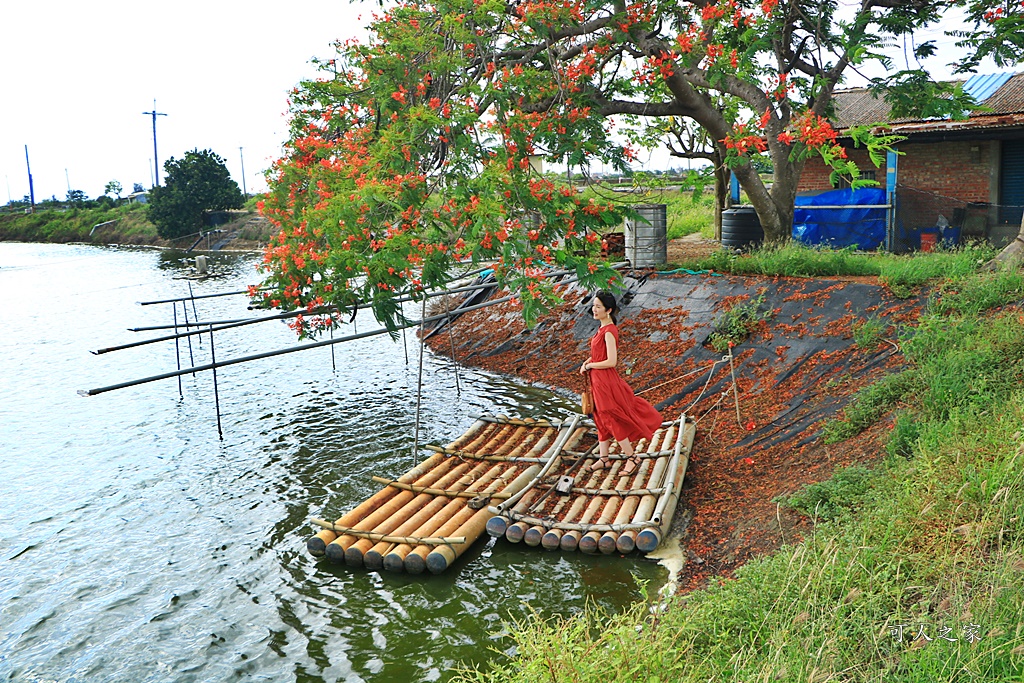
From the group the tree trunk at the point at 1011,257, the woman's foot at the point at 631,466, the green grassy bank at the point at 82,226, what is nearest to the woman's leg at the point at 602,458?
the woman's foot at the point at 631,466

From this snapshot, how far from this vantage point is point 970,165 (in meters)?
17.7

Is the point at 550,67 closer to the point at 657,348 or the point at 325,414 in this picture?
the point at 657,348

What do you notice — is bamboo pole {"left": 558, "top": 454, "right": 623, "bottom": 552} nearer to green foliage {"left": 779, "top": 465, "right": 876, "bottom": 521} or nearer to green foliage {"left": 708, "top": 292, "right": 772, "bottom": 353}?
green foliage {"left": 779, "top": 465, "right": 876, "bottom": 521}

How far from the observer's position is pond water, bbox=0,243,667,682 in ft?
20.3

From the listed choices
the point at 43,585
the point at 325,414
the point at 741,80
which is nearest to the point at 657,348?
the point at 741,80

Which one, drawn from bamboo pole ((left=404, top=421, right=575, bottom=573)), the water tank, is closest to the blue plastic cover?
the water tank

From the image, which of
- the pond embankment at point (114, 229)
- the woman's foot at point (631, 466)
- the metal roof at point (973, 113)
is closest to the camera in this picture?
the woman's foot at point (631, 466)

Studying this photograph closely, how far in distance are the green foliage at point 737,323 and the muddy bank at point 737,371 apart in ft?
0.29

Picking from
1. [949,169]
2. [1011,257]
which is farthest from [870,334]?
[949,169]

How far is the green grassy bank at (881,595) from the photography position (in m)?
3.84

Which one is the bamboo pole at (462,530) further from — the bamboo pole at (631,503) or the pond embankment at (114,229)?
the pond embankment at (114,229)

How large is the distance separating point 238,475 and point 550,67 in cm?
746

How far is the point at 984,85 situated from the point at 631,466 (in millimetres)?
16557

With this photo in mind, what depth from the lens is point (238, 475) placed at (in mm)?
10094
